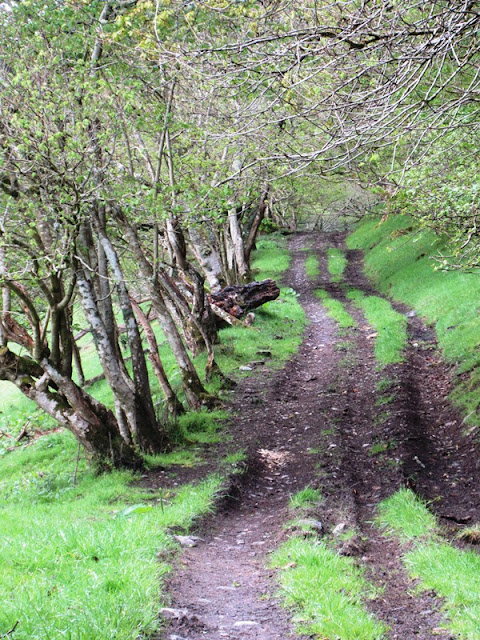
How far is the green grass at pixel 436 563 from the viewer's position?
15.1 ft

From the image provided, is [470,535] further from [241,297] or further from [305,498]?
[241,297]

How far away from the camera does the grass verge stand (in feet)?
14.5

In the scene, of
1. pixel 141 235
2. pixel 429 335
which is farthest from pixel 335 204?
pixel 141 235

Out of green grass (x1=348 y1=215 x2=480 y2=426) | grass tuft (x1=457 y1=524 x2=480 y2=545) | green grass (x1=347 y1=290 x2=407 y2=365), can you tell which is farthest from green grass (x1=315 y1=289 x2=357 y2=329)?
grass tuft (x1=457 y1=524 x2=480 y2=545)

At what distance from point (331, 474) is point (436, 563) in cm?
345

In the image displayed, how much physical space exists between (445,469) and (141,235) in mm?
10519

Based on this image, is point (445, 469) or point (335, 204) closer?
A: point (445, 469)

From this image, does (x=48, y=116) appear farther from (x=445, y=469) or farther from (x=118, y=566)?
(x=445, y=469)

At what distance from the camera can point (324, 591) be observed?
197 inches

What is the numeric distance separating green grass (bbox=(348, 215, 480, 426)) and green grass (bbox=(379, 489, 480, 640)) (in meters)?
3.82

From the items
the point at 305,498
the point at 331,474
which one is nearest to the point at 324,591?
the point at 305,498

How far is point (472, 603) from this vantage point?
480 centimetres

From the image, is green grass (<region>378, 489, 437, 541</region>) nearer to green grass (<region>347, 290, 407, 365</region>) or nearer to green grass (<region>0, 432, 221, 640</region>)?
green grass (<region>0, 432, 221, 640</region>)

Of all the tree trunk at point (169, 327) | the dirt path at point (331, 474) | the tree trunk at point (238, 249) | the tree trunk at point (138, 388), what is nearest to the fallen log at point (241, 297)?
the dirt path at point (331, 474)
